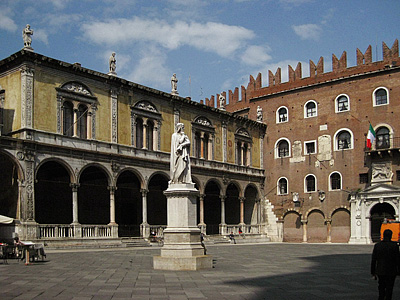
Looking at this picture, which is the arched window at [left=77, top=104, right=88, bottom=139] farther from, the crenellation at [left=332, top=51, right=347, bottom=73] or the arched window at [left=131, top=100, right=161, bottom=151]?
the crenellation at [left=332, top=51, right=347, bottom=73]

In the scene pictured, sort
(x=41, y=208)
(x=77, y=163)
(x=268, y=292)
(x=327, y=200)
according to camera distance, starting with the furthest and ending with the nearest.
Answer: (x=327, y=200), (x=41, y=208), (x=77, y=163), (x=268, y=292)

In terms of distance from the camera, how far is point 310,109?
40.5m

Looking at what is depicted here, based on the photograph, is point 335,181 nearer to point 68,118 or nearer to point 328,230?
point 328,230

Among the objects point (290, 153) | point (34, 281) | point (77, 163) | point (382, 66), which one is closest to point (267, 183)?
point (290, 153)

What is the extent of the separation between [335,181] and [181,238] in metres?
26.0

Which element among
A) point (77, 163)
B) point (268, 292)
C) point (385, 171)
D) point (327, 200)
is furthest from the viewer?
point (327, 200)

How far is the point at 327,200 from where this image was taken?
Answer: 38750 mm

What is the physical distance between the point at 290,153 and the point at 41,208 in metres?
19.8

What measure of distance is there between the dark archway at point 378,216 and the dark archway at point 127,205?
16.3 m

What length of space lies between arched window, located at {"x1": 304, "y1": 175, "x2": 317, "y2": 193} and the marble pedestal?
2584 cm

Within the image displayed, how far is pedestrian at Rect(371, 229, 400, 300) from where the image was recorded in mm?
8328

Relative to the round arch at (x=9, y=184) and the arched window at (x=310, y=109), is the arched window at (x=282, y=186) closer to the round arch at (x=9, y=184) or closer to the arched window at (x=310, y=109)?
the arched window at (x=310, y=109)

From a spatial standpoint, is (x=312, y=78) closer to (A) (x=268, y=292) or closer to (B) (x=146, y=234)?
(B) (x=146, y=234)

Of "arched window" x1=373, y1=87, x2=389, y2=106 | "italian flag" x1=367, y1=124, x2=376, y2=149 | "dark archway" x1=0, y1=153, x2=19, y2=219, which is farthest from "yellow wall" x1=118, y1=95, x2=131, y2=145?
"arched window" x1=373, y1=87, x2=389, y2=106
